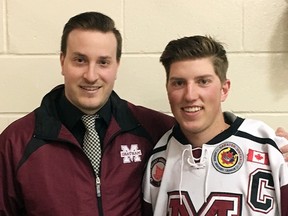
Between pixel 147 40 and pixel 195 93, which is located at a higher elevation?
pixel 147 40

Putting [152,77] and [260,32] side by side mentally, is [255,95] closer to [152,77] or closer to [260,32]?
[260,32]

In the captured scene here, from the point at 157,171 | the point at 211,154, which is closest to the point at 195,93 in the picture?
the point at 211,154

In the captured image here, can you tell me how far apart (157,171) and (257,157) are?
0.33 m

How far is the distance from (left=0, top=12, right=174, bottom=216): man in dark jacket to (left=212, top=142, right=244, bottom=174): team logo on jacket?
0.90 ft

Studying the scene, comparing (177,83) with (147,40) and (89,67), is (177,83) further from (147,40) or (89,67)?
(147,40)

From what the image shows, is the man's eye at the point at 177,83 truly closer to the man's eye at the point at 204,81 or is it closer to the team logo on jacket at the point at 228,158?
the man's eye at the point at 204,81

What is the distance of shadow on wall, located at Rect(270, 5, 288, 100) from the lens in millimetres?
1742

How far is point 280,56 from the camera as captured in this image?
5.74 feet

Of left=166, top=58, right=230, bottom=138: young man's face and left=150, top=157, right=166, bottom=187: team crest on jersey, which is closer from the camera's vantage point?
left=166, top=58, right=230, bottom=138: young man's face

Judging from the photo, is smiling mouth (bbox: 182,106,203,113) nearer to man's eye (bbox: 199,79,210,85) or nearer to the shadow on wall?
man's eye (bbox: 199,79,210,85)

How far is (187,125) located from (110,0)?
0.67 metres

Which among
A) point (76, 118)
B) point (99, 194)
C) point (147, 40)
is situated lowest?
point (99, 194)

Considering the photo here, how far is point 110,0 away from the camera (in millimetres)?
1721

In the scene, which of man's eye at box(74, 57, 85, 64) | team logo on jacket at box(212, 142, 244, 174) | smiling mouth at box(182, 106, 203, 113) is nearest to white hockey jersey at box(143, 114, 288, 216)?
team logo on jacket at box(212, 142, 244, 174)
